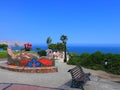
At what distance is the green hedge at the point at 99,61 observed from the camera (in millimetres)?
20562

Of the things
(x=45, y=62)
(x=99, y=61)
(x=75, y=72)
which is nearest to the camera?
(x=75, y=72)

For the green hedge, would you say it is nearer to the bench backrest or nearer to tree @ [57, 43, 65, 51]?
the bench backrest

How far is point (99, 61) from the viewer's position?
74.4 ft

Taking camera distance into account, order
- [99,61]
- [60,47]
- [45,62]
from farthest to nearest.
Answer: [60,47]
[99,61]
[45,62]

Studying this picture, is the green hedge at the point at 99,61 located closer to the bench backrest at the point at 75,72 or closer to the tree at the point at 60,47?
the bench backrest at the point at 75,72

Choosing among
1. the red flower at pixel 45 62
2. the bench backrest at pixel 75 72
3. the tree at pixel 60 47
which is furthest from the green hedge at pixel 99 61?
the tree at pixel 60 47

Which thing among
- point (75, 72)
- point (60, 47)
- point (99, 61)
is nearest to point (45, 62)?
point (99, 61)

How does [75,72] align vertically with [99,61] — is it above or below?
below

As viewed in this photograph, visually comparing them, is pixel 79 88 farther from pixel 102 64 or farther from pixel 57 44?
pixel 57 44

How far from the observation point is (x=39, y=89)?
11.7m

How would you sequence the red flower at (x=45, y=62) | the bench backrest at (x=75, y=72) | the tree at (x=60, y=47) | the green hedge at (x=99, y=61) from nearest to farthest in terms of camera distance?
the bench backrest at (x=75, y=72) → the red flower at (x=45, y=62) → the green hedge at (x=99, y=61) → the tree at (x=60, y=47)

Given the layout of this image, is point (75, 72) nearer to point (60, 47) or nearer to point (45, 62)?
point (45, 62)

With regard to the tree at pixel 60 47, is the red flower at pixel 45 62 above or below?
below

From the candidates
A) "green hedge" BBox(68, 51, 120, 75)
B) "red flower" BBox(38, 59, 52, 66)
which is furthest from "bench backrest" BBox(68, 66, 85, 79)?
"green hedge" BBox(68, 51, 120, 75)
